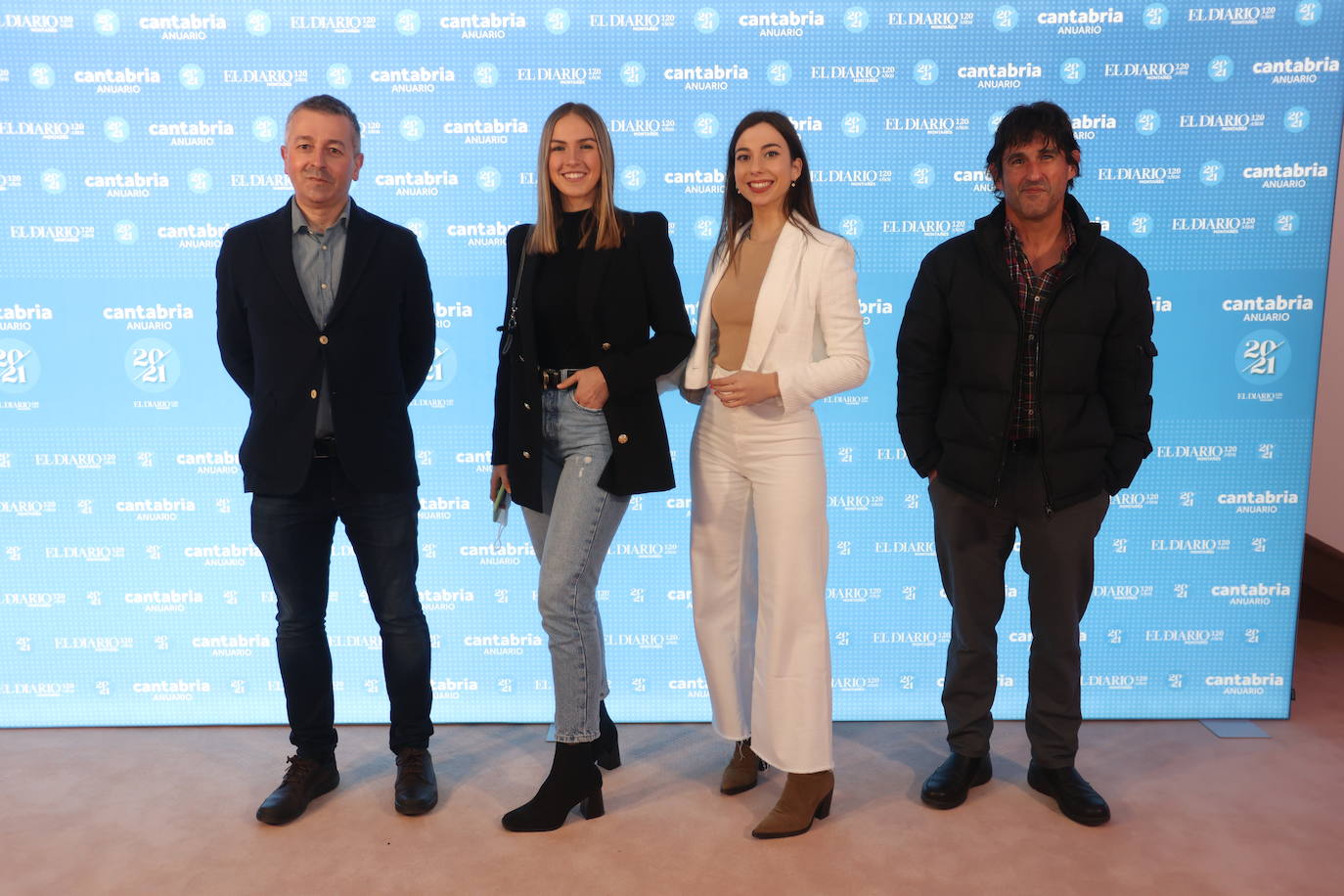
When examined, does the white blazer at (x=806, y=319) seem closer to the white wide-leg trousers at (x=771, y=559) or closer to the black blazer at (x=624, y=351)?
the white wide-leg trousers at (x=771, y=559)

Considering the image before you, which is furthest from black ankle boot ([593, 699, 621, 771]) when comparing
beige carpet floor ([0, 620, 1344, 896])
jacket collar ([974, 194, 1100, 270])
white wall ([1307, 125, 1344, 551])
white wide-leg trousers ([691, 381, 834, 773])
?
white wall ([1307, 125, 1344, 551])

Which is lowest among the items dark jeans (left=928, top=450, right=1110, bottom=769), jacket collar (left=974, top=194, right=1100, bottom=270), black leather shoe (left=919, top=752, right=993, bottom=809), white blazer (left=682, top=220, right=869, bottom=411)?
black leather shoe (left=919, top=752, right=993, bottom=809)

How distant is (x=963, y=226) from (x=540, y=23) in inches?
56.7

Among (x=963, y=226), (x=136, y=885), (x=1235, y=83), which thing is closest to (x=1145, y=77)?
(x=1235, y=83)

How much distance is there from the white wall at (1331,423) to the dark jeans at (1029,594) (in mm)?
2417

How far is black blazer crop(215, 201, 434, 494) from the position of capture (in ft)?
8.05

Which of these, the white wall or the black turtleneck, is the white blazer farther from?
the white wall

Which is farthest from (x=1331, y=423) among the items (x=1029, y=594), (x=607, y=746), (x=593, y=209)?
(x=593, y=209)

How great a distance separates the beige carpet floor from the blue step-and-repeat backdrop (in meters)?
0.20

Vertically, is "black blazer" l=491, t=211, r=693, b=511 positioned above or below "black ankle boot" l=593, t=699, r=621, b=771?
above

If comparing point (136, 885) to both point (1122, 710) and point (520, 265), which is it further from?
point (1122, 710)

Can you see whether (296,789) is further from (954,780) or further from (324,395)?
(954,780)

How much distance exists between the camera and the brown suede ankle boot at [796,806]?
250cm

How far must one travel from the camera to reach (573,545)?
96.3 inches
